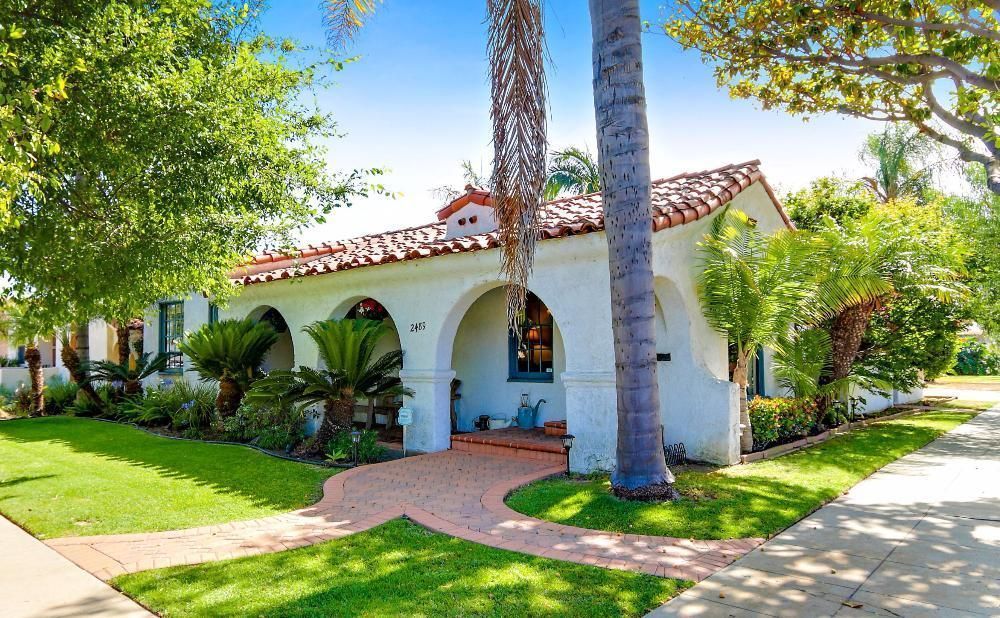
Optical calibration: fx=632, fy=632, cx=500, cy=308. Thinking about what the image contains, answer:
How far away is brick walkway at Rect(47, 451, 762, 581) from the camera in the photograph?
18.0ft

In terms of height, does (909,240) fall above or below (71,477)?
above

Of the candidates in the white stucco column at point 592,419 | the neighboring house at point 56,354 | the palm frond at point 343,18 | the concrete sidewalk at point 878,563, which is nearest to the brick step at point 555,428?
the white stucco column at point 592,419

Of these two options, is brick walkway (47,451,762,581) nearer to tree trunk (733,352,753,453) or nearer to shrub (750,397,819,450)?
tree trunk (733,352,753,453)

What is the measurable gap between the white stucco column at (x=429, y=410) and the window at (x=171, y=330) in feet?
34.0

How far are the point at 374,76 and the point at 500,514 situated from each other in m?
6.96

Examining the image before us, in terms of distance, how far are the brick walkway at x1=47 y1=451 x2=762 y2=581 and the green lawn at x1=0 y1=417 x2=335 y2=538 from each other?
1.52 feet

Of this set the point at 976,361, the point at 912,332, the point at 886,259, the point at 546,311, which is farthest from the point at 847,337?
the point at 976,361

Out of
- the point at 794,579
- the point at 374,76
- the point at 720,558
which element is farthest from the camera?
the point at 374,76

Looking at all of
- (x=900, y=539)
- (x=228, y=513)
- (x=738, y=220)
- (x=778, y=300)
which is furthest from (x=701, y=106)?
(x=228, y=513)

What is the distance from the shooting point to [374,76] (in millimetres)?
10000

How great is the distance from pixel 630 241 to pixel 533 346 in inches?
227

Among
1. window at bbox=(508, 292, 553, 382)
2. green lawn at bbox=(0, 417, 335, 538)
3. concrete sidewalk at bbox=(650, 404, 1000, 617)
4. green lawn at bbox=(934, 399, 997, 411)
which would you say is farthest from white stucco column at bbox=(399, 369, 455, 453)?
green lawn at bbox=(934, 399, 997, 411)

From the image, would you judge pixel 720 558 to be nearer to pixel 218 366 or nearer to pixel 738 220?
pixel 738 220

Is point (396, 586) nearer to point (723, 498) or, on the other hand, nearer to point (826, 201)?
point (723, 498)
